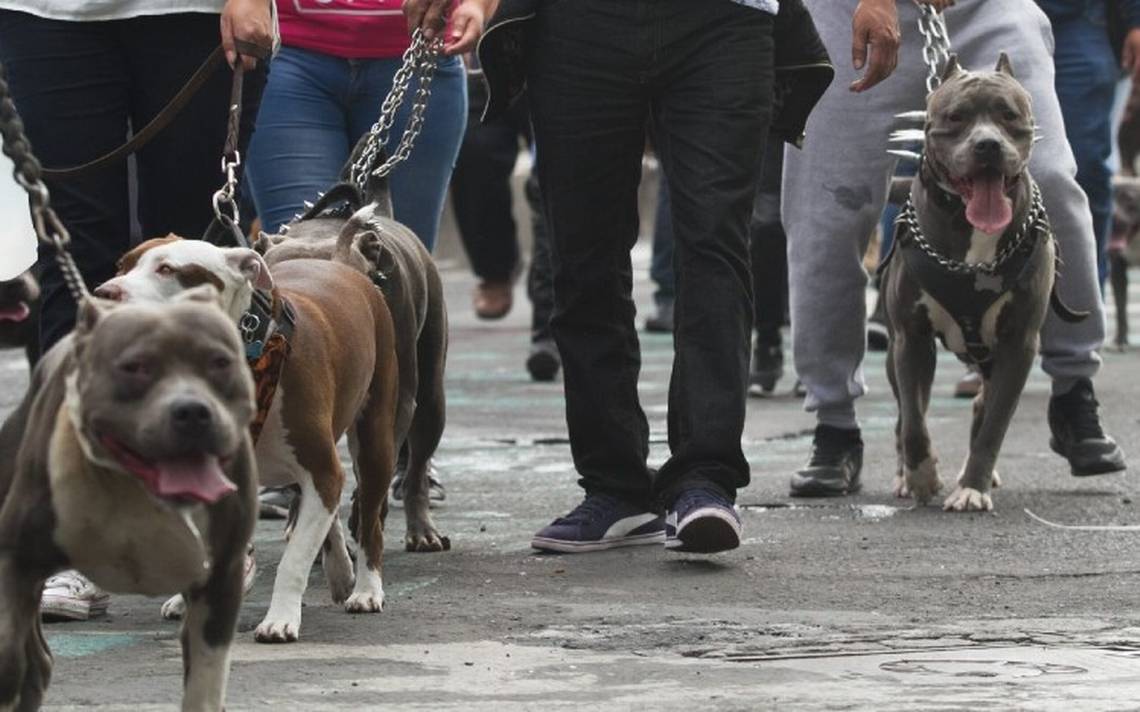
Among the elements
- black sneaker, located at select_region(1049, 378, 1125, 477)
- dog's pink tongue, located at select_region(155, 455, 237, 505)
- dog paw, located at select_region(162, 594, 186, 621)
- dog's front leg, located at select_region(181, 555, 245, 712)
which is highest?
dog's pink tongue, located at select_region(155, 455, 237, 505)

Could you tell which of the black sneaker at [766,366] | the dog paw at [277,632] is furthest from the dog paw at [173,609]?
the black sneaker at [766,366]

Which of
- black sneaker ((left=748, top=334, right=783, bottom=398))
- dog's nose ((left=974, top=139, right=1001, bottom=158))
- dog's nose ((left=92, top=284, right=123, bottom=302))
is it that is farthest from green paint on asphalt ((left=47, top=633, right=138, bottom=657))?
black sneaker ((left=748, top=334, right=783, bottom=398))

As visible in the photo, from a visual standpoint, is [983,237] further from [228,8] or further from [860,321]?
[228,8]

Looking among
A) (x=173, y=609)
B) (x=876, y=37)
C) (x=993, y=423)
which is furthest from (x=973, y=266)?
(x=173, y=609)

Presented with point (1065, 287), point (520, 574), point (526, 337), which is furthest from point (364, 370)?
point (526, 337)

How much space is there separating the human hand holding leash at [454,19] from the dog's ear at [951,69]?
1.65 metres

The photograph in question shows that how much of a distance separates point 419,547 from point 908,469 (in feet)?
5.59

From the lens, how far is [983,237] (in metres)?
6.96

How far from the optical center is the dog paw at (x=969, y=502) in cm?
702

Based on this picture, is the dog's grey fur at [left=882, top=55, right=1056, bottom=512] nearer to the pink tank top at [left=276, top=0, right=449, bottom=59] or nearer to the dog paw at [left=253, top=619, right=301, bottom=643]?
the pink tank top at [left=276, top=0, right=449, bottom=59]

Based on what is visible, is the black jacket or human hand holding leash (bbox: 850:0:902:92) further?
human hand holding leash (bbox: 850:0:902:92)

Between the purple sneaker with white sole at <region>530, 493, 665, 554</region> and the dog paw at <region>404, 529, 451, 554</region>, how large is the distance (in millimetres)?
247

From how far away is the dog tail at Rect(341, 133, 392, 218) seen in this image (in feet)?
20.4

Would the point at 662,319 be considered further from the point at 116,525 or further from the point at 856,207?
the point at 116,525
